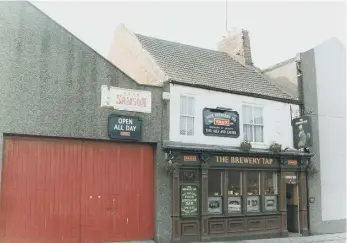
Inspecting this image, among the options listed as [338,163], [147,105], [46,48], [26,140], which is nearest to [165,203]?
[147,105]

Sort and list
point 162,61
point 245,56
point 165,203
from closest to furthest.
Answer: point 165,203 < point 162,61 < point 245,56

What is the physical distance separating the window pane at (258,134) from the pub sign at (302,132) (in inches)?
59.7

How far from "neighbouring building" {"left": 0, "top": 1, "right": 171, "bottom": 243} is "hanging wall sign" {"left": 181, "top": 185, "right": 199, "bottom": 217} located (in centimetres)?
59

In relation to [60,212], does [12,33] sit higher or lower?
higher

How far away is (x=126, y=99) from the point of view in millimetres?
12742

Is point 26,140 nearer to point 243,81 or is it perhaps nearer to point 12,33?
point 12,33

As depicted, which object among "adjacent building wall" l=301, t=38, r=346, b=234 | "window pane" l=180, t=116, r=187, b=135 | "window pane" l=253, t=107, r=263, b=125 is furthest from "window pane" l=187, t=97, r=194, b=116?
"adjacent building wall" l=301, t=38, r=346, b=234

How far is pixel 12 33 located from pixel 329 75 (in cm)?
1273

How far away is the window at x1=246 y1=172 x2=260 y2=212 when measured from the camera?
48.8ft

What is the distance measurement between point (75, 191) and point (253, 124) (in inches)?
279

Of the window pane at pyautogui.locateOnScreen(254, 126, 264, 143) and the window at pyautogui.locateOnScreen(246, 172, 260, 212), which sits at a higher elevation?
the window pane at pyautogui.locateOnScreen(254, 126, 264, 143)

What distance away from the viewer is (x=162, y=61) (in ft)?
49.6

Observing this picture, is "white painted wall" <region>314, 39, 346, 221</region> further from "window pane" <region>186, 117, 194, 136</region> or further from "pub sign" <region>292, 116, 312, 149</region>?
"window pane" <region>186, 117, 194, 136</region>

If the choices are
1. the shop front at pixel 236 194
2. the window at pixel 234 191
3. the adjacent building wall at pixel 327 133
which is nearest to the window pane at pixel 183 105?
the shop front at pixel 236 194
